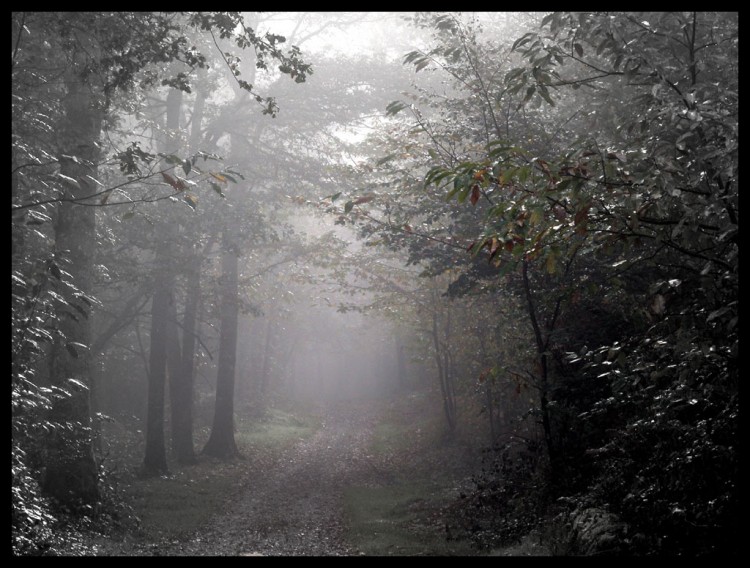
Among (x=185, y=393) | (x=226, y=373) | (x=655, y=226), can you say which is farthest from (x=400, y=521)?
(x=226, y=373)

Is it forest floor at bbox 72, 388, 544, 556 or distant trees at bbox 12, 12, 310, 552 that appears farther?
forest floor at bbox 72, 388, 544, 556

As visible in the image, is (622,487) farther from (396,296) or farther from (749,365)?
(396,296)

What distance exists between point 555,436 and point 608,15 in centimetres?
660

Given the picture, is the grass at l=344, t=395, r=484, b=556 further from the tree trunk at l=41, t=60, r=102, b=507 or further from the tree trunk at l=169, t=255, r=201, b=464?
the tree trunk at l=169, t=255, r=201, b=464

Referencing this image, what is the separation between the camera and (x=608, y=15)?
611 cm

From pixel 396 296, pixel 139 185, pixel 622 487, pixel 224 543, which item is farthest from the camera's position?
pixel 396 296

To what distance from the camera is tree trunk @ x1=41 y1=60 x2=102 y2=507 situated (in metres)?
9.11

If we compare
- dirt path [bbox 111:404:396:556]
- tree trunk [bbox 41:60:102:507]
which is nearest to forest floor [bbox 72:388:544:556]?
dirt path [bbox 111:404:396:556]

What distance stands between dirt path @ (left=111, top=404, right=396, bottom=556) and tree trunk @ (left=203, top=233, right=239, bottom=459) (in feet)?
5.75

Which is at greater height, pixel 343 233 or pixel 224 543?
pixel 343 233

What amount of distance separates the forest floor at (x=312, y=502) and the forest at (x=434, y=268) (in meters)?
0.10

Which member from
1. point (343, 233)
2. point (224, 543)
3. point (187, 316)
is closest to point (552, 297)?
point (224, 543)

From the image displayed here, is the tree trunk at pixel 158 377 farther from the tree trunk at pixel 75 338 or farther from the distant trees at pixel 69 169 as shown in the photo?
the tree trunk at pixel 75 338

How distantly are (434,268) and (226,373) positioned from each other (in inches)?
433
